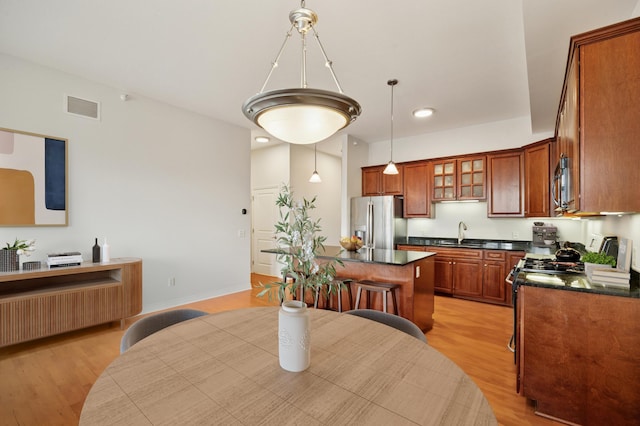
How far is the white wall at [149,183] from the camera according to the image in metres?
3.21

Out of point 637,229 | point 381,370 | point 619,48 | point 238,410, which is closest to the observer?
point 238,410

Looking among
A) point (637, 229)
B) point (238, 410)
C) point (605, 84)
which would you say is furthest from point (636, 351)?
point (238, 410)

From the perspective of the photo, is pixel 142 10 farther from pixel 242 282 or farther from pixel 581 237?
pixel 581 237

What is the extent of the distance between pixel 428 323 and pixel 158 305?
140 inches

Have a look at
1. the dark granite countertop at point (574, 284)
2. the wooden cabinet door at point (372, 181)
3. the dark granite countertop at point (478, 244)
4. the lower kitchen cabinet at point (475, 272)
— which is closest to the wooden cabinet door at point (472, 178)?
the dark granite countertop at point (478, 244)

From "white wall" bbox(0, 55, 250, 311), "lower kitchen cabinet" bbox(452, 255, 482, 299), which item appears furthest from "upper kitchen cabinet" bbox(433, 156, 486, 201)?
"white wall" bbox(0, 55, 250, 311)

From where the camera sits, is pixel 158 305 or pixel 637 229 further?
pixel 158 305

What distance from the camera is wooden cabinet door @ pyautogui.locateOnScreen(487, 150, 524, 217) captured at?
452 cm

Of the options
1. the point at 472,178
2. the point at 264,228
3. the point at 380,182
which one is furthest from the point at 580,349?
the point at 264,228

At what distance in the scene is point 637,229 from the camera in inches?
79.6

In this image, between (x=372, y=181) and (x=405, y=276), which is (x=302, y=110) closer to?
(x=405, y=276)

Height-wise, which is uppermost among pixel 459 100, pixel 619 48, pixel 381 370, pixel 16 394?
pixel 459 100

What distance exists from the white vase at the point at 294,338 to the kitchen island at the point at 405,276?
1.80 meters

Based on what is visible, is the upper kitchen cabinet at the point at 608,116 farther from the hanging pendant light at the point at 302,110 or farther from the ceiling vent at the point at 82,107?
the ceiling vent at the point at 82,107
